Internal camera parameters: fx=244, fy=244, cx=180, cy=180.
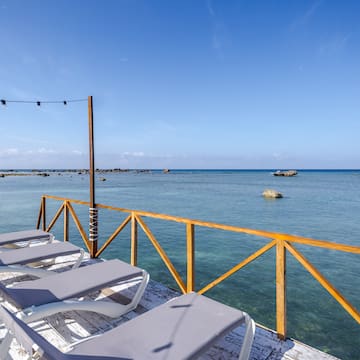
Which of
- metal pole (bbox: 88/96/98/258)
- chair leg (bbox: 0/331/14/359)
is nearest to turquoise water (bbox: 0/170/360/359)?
metal pole (bbox: 88/96/98/258)

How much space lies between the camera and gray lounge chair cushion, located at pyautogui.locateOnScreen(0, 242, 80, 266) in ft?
11.4

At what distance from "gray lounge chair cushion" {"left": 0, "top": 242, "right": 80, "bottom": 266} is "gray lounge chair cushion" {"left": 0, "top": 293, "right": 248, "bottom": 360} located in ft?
7.64

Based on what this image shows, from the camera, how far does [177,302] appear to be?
2.32 meters

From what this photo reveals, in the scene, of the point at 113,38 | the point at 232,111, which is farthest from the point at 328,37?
the point at 232,111

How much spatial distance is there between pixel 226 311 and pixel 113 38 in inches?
402

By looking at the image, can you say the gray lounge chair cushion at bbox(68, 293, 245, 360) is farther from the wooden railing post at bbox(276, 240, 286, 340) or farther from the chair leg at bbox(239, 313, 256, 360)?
the wooden railing post at bbox(276, 240, 286, 340)

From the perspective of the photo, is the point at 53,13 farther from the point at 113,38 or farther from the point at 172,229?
the point at 172,229

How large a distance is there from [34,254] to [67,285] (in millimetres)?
1427

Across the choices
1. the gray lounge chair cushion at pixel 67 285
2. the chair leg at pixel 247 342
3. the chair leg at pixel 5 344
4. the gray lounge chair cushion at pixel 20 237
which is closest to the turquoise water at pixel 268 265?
the chair leg at pixel 247 342

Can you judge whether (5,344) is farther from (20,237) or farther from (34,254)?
(20,237)

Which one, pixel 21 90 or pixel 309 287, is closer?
pixel 309 287

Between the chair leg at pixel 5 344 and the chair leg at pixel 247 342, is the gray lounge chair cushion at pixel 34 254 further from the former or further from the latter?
the chair leg at pixel 247 342

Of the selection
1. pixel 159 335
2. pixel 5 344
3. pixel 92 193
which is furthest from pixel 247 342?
pixel 92 193

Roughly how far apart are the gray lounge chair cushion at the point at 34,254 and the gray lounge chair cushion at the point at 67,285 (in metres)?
0.91
